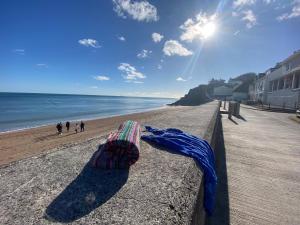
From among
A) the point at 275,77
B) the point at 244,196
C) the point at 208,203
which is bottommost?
the point at 244,196

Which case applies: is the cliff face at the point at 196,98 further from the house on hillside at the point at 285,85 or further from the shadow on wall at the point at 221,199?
the shadow on wall at the point at 221,199

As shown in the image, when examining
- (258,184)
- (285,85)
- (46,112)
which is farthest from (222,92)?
(258,184)

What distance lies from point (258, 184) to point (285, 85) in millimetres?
38559

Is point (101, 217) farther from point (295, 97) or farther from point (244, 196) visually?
point (295, 97)

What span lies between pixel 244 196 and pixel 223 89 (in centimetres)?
9532

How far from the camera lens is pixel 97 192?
2.01 metres

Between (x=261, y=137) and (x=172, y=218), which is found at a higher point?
(x=172, y=218)

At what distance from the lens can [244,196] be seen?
4254mm

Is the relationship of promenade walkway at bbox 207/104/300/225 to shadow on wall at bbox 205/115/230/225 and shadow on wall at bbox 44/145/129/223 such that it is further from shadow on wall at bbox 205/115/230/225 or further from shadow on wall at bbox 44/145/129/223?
shadow on wall at bbox 44/145/129/223

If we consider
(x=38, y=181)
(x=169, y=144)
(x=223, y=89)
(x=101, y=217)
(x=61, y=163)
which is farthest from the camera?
(x=223, y=89)

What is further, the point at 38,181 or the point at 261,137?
the point at 261,137

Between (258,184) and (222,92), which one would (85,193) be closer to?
(258,184)

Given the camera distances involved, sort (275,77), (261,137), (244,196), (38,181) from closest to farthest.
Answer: (38,181)
(244,196)
(261,137)
(275,77)

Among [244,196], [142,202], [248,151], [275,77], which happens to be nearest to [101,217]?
[142,202]
